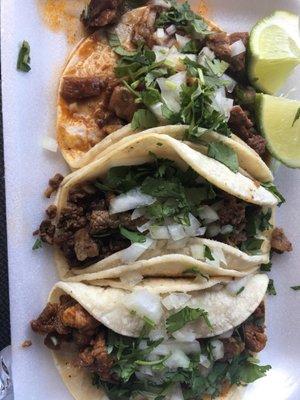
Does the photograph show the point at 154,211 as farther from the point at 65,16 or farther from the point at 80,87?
the point at 65,16

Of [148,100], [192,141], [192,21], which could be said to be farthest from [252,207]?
[192,21]

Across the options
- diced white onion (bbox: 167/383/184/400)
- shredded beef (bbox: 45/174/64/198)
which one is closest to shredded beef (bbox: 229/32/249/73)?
shredded beef (bbox: 45/174/64/198)

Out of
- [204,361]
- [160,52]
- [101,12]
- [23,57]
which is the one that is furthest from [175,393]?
[101,12]

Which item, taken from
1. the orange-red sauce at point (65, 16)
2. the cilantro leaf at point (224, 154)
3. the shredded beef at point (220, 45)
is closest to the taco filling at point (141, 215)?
the cilantro leaf at point (224, 154)

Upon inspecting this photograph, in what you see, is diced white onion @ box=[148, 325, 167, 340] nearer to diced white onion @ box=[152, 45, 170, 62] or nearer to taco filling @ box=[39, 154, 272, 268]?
Answer: taco filling @ box=[39, 154, 272, 268]

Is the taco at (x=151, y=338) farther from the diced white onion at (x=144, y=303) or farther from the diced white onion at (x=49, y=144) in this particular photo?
the diced white onion at (x=49, y=144)

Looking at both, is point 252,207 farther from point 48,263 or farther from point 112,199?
point 48,263
